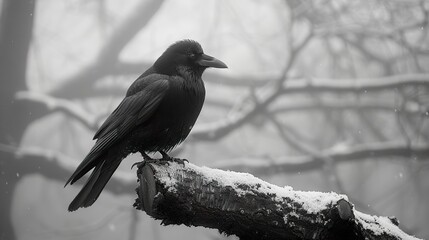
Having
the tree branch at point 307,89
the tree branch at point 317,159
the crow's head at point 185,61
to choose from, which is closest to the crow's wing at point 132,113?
the crow's head at point 185,61

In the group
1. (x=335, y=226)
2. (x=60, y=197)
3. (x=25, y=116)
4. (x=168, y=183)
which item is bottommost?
(x=168, y=183)

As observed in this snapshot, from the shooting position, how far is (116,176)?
924 centimetres

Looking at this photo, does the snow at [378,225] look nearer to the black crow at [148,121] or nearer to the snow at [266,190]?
the snow at [266,190]

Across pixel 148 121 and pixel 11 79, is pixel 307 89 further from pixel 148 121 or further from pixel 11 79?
pixel 148 121

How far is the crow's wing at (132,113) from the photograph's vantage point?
124 inches

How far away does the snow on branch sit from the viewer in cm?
220

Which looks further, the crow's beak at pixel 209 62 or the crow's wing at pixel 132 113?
the crow's beak at pixel 209 62

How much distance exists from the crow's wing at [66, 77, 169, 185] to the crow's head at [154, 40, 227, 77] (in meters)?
0.19

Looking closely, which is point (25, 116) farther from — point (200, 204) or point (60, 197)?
point (200, 204)

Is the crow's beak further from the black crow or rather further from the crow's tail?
the crow's tail

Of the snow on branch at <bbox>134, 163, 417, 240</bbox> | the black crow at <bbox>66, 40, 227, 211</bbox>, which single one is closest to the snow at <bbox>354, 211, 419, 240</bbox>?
the snow on branch at <bbox>134, 163, 417, 240</bbox>

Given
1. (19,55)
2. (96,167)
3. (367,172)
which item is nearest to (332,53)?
(367,172)

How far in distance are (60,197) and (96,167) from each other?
28.0 ft

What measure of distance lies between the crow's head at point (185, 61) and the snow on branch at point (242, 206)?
1.36m
